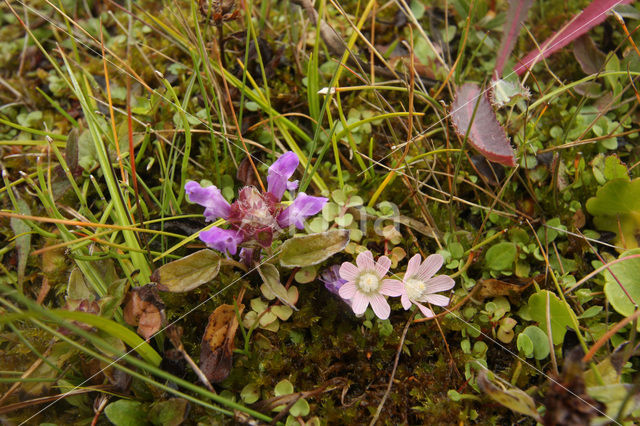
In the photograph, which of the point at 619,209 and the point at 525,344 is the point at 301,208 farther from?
the point at 619,209

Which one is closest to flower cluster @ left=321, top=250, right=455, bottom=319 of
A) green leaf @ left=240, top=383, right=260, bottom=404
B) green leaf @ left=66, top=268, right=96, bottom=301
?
green leaf @ left=240, top=383, right=260, bottom=404

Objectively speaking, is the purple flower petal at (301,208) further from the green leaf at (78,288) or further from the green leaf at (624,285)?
the green leaf at (624,285)

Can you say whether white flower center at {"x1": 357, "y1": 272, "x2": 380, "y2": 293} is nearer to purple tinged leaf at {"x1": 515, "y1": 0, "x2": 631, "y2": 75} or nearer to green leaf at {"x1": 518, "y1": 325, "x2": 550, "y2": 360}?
green leaf at {"x1": 518, "y1": 325, "x2": 550, "y2": 360}

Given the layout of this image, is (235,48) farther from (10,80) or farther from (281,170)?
(10,80)

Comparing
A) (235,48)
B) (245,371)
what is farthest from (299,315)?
(235,48)

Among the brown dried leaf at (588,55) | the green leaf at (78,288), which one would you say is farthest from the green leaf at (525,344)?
the green leaf at (78,288)

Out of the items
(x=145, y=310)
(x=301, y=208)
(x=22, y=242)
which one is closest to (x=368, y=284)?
(x=301, y=208)
